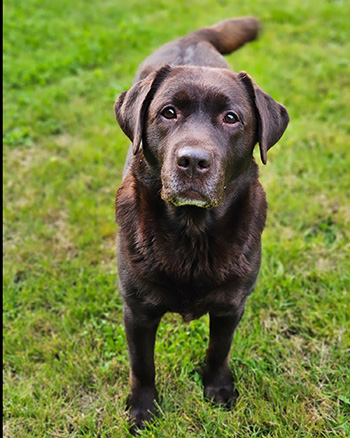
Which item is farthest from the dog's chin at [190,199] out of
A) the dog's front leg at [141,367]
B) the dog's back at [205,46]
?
the dog's back at [205,46]

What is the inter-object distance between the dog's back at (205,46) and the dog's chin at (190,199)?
97cm

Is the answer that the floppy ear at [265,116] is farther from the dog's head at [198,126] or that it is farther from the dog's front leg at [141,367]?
the dog's front leg at [141,367]

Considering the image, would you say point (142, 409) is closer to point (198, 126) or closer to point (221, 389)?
point (221, 389)

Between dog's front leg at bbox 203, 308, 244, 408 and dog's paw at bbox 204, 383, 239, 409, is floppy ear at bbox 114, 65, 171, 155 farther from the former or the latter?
dog's paw at bbox 204, 383, 239, 409

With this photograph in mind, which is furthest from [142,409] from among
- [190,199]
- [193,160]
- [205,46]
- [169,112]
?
[205,46]

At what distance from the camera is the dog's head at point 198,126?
2.12 meters

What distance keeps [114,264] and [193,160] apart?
74.1 inches

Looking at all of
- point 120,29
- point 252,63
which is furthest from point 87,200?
point 120,29

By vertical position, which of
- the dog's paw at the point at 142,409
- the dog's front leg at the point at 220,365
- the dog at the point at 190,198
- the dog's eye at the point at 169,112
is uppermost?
the dog's eye at the point at 169,112

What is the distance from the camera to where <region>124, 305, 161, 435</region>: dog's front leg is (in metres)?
2.60

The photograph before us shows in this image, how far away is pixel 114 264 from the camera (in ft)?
12.4

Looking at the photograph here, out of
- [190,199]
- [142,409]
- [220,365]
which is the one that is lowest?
[142,409]

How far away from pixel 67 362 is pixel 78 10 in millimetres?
6418

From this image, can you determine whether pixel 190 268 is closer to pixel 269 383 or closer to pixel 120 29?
pixel 269 383
